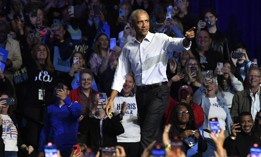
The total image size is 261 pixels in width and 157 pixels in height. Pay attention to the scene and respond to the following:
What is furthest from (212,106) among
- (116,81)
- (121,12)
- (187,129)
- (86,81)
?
(116,81)

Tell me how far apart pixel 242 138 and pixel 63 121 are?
7.15ft

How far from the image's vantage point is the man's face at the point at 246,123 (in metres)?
11.0

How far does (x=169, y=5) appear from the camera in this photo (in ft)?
44.0

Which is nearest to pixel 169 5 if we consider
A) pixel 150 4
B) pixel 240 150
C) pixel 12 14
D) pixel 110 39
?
pixel 150 4

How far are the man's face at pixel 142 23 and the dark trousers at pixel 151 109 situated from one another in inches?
→ 22.5

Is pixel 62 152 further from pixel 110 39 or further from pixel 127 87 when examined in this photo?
pixel 110 39

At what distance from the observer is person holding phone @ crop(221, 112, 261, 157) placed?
35.5ft

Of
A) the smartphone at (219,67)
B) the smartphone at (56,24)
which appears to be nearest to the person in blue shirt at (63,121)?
the smartphone at (56,24)

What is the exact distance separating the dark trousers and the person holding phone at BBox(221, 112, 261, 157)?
2059 millimetres

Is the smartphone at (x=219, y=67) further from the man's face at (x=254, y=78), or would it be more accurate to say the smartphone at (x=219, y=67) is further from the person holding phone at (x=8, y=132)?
the person holding phone at (x=8, y=132)

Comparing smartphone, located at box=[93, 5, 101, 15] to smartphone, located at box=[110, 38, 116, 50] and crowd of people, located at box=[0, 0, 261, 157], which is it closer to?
crowd of people, located at box=[0, 0, 261, 157]

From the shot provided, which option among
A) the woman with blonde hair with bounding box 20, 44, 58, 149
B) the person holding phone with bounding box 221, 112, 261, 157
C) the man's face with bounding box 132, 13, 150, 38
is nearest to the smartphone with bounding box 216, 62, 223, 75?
the person holding phone with bounding box 221, 112, 261, 157

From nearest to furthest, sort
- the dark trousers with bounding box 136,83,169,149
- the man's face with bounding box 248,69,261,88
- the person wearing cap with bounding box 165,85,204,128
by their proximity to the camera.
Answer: the dark trousers with bounding box 136,83,169,149
the person wearing cap with bounding box 165,85,204,128
the man's face with bounding box 248,69,261,88

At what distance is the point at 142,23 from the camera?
893 centimetres
